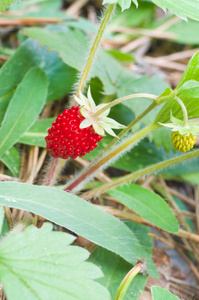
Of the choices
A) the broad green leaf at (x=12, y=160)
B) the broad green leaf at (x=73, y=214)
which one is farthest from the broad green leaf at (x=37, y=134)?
the broad green leaf at (x=73, y=214)

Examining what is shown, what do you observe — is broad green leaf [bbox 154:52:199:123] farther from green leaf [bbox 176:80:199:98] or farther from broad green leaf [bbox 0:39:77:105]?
broad green leaf [bbox 0:39:77:105]

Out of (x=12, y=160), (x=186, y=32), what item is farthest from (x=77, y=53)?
(x=186, y=32)

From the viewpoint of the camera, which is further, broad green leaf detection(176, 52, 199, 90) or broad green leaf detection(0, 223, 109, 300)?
broad green leaf detection(176, 52, 199, 90)

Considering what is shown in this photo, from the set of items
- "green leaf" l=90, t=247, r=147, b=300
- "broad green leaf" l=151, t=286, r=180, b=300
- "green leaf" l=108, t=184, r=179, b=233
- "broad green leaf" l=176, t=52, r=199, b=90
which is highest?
"broad green leaf" l=176, t=52, r=199, b=90

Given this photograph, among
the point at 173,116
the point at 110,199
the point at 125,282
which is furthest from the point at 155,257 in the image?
the point at 173,116

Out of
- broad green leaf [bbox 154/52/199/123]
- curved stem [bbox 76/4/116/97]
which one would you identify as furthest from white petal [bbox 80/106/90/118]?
broad green leaf [bbox 154/52/199/123]

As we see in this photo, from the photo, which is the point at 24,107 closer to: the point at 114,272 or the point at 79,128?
the point at 79,128

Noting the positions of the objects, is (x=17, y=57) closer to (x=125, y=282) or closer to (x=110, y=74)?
(x=110, y=74)
